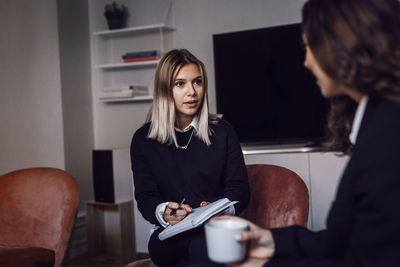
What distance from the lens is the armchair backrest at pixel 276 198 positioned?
1.71 meters

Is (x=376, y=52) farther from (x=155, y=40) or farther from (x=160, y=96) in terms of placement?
(x=155, y=40)

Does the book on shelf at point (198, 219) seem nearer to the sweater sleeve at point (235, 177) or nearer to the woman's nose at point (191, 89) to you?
the sweater sleeve at point (235, 177)

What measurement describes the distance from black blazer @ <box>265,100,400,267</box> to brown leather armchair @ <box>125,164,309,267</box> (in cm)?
86

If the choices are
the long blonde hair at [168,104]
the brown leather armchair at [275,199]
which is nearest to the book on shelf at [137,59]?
the long blonde hair at [168,104]

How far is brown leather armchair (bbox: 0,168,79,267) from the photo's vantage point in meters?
1.80

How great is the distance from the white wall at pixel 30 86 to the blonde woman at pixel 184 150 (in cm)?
179

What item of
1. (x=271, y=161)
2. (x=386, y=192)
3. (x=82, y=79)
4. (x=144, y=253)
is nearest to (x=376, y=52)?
(x=386, y=192)

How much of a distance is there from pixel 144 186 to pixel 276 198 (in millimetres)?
529

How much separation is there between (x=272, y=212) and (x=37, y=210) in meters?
0.98

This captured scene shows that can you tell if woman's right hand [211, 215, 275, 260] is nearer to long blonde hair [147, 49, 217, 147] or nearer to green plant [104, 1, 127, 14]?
long blonde hair [147, 49, 217, 147]

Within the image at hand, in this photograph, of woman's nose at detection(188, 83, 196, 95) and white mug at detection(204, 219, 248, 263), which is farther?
woman's nose at detection(188, 83, 196, 95)

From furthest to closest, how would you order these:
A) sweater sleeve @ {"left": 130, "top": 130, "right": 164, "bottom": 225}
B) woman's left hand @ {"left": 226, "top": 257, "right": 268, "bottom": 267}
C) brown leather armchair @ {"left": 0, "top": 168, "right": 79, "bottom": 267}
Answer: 1. brown leather armchair @ {"left": 0, "top": 168, "right": 79, "bottom": 267}
2. sweater sleeve @ {"left": 130, "top": 130, "right": 164, "bottom": 225}
3. woman's left hand @ {"left": 226, "top": 257, "right": 268, "bottom": 267}

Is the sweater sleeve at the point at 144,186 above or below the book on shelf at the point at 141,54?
below

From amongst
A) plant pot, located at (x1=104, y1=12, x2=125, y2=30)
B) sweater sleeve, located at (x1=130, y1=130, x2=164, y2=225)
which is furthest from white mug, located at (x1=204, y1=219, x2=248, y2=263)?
plant pot, located at (x1=104, y1=12, x2=125, y2=30)
